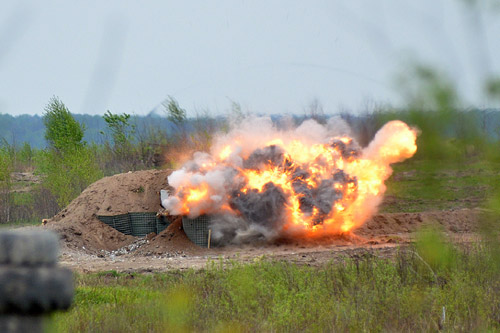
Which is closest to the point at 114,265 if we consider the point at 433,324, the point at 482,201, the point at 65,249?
the point at 65,249

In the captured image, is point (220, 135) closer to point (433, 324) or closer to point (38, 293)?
point (433, 324)

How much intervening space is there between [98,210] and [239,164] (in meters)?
6.55

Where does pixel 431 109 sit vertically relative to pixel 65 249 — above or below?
above

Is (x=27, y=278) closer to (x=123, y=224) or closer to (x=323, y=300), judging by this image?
(x=323, y=300)

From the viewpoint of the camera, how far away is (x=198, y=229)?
2164 centimetres

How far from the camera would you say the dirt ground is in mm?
18031

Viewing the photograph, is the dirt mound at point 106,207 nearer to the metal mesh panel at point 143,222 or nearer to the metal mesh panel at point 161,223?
the metal mesh panel at point 143,222

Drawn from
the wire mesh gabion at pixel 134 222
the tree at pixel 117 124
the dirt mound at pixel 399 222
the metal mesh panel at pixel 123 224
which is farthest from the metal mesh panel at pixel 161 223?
the tree at pixel 117 124

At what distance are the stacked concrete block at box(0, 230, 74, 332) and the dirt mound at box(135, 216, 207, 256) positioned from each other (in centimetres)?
1949

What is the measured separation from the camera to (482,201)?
237cm

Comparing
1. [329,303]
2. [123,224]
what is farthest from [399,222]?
[329,303]

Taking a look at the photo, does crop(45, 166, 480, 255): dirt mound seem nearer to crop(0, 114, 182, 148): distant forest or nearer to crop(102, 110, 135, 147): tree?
crop(102, 110, 135, 147): tree

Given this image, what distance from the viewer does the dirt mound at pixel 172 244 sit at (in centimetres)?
2097

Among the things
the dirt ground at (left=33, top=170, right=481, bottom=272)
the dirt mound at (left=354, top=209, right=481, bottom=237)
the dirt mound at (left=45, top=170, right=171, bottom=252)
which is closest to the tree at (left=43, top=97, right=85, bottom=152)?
the dirt ground at (left=33, top=170, right=481, bottom=272)
